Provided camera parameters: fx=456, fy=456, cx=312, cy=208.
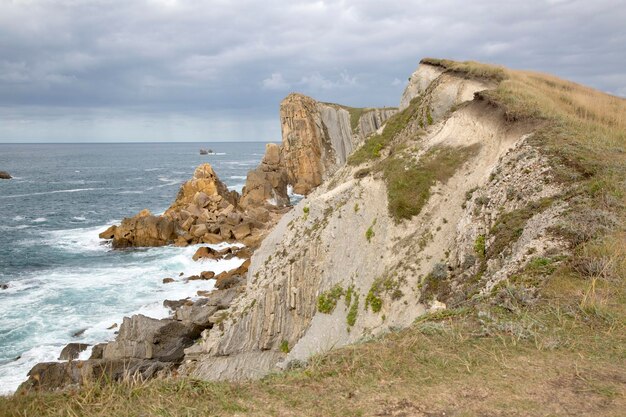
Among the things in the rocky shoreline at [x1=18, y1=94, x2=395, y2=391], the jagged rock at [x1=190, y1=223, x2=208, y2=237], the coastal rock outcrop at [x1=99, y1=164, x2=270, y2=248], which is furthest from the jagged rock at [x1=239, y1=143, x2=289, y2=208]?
the jagged rock at [x1=190, y1=223, x2=208, y2=237]

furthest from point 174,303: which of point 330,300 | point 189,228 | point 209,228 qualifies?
point 189,228

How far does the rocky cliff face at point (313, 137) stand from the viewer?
76.2 metres

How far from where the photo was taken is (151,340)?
24.0 m

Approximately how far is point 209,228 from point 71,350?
2543 cm

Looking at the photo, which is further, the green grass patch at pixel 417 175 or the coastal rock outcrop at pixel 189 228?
the coastal rock outcrop at pixel 189 228

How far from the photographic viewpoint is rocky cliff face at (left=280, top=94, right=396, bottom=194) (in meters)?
76.2

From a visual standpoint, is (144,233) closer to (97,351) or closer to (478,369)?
(97,351)

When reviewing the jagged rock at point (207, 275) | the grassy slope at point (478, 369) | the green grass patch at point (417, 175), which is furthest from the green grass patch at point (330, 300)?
the jagged rock at point (207, 275)

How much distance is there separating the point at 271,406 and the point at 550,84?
28721 millimetres

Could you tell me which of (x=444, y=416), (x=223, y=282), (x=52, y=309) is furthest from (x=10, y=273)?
(x=444, y=416)

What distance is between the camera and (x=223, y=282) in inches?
1304

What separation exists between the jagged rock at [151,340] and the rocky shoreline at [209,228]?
1.9 inches

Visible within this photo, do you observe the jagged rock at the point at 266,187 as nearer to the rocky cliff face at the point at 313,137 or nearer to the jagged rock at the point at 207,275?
the rocky cliff face at the point at 313,137

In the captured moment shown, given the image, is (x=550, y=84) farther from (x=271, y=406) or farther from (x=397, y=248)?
(x=271, y=406)
